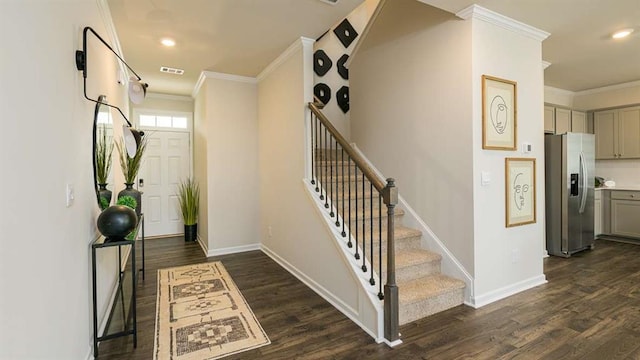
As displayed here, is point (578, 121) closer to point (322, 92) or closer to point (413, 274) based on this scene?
point (322, 92)

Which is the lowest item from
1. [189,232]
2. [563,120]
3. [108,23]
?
[189,232]

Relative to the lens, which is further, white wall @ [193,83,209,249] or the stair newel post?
white wall @ [193,83,209,249]

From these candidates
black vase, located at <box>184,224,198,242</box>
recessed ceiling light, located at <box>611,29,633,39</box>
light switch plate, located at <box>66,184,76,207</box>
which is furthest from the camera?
black vase, located at <box>184,224,198,242</box>

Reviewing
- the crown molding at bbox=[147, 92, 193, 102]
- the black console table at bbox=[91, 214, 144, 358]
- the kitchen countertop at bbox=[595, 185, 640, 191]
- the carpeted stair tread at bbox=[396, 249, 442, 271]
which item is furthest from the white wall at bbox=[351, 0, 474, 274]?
the kitchen countertop at bbox=[595, 185, 640, 191]

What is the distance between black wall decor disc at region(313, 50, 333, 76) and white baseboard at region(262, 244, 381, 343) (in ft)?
9.23

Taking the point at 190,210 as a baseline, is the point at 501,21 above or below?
above

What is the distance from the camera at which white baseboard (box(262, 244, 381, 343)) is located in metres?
2.51

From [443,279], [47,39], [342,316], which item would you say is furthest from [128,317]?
[443,279]

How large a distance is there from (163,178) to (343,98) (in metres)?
3.69

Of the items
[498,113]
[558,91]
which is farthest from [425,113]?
[558,91]

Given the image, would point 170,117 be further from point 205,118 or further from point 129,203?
point 129,203

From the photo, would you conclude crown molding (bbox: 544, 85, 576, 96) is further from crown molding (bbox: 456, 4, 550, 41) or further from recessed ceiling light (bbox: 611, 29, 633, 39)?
crown molding (bbox: 456, 4, 550, 41)

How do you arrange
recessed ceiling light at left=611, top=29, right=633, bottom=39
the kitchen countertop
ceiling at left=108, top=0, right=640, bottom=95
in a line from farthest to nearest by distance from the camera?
the kitchen countertop
recessed ceiling light at left=611, top=29, right=633, bottom=39
ceiling at left=108, top=0, right=640, bottom=95

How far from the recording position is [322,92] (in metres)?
4.87
